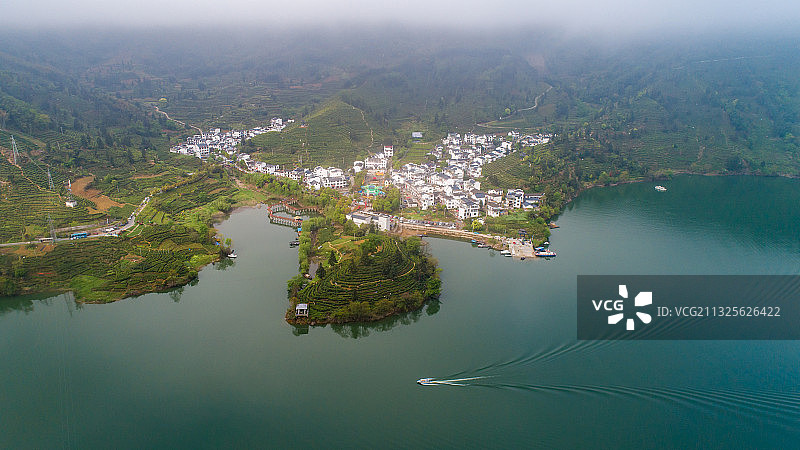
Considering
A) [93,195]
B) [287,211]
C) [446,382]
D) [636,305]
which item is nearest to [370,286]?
[446,382]

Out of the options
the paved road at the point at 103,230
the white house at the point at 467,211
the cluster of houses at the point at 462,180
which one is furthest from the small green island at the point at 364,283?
the paved road at the point at 103,230

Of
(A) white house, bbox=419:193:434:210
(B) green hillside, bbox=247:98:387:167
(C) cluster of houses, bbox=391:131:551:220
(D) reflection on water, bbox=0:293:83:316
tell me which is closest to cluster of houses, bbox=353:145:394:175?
(B) green hillside, bbox=247:98:387:167

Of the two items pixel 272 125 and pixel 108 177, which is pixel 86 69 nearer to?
pixel 272 125

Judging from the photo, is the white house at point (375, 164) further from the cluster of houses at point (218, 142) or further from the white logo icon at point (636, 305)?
the white logo icon at point (636, 305)

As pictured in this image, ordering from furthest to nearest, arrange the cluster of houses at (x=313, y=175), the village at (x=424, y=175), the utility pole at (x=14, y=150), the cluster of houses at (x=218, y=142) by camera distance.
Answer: the cluster of houses at (x=218, y=142) < the cluster of houses at (x=313, y=175) < the utility pole at (x=14, y=150) < the village at (x=424, y=175)

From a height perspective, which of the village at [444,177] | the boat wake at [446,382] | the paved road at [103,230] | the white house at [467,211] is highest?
the village at [444,177]

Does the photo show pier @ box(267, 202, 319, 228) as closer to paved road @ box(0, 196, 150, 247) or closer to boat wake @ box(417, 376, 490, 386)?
paved road @ box(0, 196, 150, 247)
